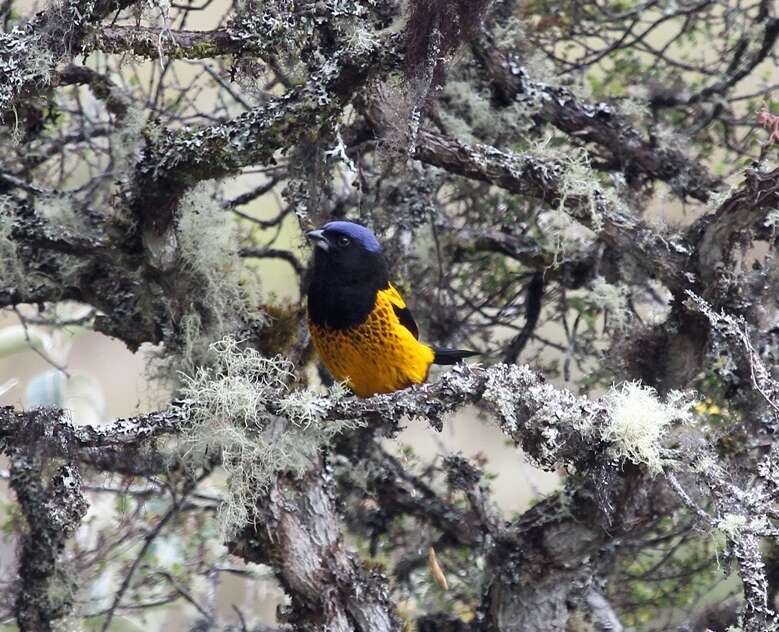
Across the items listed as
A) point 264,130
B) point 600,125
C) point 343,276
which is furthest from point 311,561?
point 600,125

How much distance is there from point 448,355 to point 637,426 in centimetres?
130

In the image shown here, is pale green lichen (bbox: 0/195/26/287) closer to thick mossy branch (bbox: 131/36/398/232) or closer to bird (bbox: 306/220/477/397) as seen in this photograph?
thick mossy branch (bbox: 131/36/398/232)

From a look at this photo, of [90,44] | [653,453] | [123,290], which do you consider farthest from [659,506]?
[90,44]

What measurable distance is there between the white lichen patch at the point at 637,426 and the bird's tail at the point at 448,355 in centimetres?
112

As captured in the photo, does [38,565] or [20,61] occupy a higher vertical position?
[20,61]

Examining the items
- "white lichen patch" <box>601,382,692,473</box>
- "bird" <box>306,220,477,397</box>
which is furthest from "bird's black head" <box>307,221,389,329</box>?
"white lichen patch" <box>601,382,692,473</box>

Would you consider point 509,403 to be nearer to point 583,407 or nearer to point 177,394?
point 583,407

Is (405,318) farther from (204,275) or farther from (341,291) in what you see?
(204,275)

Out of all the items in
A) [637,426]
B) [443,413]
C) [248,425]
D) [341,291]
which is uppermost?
[341,291]

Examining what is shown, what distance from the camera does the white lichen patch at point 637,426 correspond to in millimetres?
2963

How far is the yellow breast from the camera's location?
390 cm

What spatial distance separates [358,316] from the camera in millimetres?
3904

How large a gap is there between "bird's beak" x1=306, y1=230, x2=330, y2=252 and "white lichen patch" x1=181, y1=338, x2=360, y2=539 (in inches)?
18.3

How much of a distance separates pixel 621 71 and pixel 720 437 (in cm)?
204
